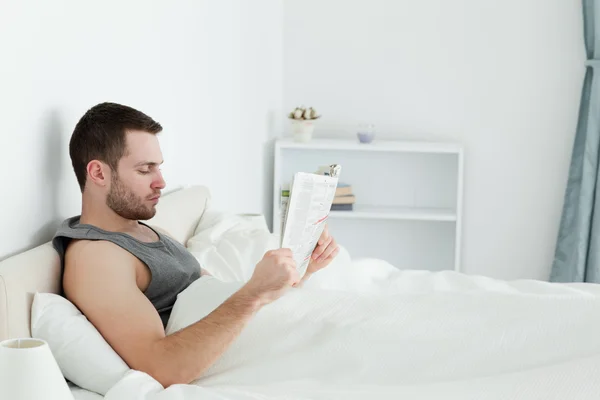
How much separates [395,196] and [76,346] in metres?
2.85

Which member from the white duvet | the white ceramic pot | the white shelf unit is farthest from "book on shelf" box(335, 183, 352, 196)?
the white duvet

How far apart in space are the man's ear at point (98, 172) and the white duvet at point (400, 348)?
0.28 m

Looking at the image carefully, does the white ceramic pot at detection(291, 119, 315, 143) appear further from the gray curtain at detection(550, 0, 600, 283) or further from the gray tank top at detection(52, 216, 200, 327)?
the gray tank top at detection(52, 216, 200, 327)

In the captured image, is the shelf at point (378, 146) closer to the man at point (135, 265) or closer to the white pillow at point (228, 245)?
the white pillow at point (228, 245)

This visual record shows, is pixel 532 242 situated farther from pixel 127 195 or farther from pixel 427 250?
pixel 127 195

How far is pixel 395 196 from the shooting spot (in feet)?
13.7

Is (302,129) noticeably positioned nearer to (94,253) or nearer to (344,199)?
(344,199)

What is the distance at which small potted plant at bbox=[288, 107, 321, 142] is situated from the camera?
12.9 feet

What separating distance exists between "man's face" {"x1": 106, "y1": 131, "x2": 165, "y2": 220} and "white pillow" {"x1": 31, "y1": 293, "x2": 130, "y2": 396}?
0.31 meters

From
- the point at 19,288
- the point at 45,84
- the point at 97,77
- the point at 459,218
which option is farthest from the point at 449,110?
the point at 19,288

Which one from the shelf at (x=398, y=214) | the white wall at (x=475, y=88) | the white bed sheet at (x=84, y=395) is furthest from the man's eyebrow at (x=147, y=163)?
the white wall at (x=475, y=88)

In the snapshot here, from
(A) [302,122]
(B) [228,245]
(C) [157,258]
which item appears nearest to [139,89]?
(B) [228,245]

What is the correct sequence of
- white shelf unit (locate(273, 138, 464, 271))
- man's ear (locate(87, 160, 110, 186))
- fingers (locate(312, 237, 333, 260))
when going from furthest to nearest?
1. white shelf unit (locate(273, 138, 464, 271))
2. fingers (locate(312, 237, 333, 260))
3. man's ear (locate(87, 160, 110, 186))

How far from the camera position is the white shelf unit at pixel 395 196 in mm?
4137
